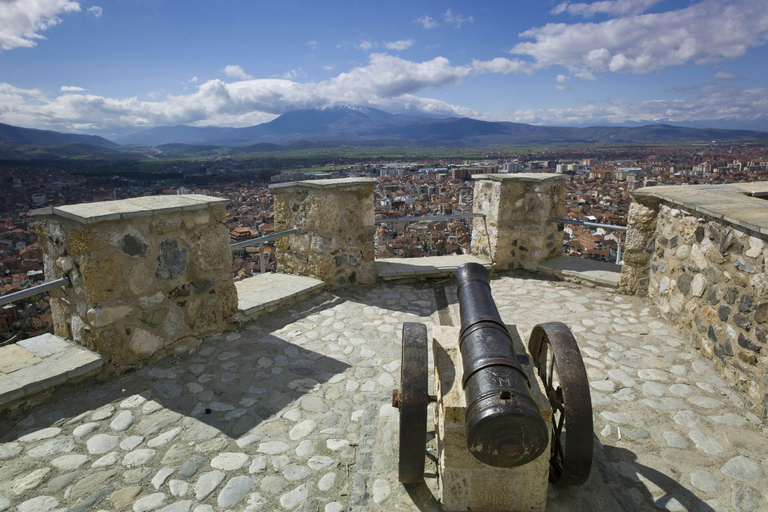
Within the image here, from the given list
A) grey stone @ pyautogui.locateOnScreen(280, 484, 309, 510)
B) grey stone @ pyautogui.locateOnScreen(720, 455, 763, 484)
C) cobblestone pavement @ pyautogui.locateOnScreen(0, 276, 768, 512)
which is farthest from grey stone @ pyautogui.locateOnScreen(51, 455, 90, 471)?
grey stone @ pyautogui.locateOnScreen(720, 455, 763, 484)

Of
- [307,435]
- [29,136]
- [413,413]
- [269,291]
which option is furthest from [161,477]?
[29,136]

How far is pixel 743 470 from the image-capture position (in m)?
2.42

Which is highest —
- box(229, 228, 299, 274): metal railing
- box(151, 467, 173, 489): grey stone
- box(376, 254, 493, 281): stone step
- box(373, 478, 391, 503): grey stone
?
box(229, 228, 299, 274): metal railing

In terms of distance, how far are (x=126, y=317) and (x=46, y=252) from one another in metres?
0.87

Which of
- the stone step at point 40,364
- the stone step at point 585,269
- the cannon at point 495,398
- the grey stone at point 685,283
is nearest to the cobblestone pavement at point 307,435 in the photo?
the stone step at point 40,364

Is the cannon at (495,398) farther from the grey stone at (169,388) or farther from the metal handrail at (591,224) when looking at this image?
the metal handrail at (591,224)

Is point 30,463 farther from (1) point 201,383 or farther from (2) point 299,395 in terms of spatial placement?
(2) point 299,395

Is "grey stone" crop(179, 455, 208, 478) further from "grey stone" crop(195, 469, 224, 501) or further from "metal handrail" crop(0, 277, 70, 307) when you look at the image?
"metal handrail" crop(0, 277, 70, 307)

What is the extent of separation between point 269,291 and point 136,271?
1698mm

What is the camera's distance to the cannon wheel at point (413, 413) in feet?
6.75

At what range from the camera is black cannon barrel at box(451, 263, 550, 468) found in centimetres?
160

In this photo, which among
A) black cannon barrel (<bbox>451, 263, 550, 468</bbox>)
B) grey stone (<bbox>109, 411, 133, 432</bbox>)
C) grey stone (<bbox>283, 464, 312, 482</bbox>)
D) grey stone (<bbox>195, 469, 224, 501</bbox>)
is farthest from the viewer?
grey stone (<bbox>109, 411, 133, 432</bbox>)

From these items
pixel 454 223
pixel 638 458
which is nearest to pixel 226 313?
pixel 638 458

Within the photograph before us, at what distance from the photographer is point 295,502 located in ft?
7.30
